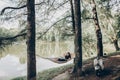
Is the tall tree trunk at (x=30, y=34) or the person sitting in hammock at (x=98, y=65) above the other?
the tall tree trunk at (x=30, y=34)

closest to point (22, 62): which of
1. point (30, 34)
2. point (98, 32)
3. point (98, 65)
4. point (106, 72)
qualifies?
point (98, 32)

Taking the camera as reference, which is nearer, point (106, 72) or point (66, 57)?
point (106, 72)

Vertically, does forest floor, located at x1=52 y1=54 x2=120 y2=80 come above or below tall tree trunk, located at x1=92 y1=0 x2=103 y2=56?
below

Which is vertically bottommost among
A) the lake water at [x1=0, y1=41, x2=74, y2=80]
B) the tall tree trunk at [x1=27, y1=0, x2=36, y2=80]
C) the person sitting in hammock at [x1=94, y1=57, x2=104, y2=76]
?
the lake water at [x1=0, y1=41, x2=74, y2=80]

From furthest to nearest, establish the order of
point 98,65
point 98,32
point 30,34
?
point 98,32, point 98,65, point 30,34

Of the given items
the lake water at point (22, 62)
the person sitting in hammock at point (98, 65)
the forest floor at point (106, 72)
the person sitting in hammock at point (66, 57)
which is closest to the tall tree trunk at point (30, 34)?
the person sitting in hammock at point (98, 65)

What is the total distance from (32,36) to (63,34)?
6.46 m

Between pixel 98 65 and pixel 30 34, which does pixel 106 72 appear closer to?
pixel 98 65

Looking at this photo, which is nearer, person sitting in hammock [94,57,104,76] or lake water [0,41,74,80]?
person sitting in hammock [94,57,104,76]

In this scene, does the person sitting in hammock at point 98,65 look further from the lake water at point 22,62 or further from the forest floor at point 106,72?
the lake water at point 22,62

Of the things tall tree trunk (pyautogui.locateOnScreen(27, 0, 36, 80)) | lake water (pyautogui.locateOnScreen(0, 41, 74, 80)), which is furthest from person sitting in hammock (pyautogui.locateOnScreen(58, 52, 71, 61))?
lake water (pyautogui.locateOnScreen(0, 41, 74, 80))

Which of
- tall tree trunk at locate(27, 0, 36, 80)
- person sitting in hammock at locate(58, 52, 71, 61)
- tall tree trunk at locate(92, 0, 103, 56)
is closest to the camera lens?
tall tree trunk at locate(27, 0, 36, 80)

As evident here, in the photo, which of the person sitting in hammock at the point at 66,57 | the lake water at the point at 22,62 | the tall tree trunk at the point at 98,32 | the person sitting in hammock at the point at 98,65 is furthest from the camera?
the lake water at the point at 22,62

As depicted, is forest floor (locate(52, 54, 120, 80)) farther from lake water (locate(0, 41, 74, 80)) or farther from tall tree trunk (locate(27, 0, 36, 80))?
lake water (locate(0, 41, 74, 80))
